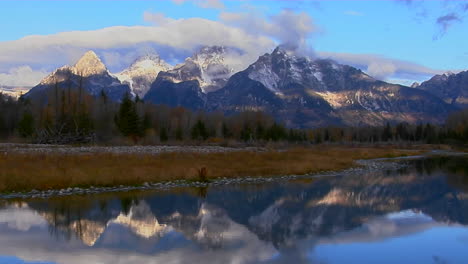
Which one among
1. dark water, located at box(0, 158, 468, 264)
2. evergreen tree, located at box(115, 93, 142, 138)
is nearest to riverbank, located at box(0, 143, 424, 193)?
dark water, located at box(0, 158, 468, 264)

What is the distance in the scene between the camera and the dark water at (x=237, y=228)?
47.9ft

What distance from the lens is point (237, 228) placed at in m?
19.3

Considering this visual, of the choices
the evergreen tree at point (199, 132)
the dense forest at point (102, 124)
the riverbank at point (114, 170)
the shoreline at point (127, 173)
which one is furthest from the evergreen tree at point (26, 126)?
the riverbank at point (114, 170)

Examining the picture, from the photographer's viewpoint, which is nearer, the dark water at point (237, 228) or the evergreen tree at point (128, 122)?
the dark water at point (237, 228)

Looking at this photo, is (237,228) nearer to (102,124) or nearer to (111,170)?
(111,170)

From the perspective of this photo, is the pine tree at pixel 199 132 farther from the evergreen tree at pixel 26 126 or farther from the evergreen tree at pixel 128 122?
the evergreen tree at pixel 26 126

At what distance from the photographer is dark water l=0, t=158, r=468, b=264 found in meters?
14.6

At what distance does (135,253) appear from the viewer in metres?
14.6

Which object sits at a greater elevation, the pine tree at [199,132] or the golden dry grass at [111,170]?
the golden dry grass at [111,170]

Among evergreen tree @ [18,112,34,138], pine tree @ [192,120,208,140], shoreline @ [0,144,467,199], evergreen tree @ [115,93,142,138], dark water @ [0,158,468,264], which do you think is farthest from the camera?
pine tree @ [192,120,208,140]

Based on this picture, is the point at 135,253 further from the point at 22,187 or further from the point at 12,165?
the point at 12,165

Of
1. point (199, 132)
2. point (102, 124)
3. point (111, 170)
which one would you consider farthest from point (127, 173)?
point (199, 132)

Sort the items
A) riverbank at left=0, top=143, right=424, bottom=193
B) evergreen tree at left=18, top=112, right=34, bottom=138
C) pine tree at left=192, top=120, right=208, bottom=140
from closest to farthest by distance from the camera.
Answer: riverbank at left=0, top=143, right=424, bottom=193
evergreen tree at left=18, top=112, right=34, bottom=138
pine tree at left=192, top=120, right=208, bottom=140

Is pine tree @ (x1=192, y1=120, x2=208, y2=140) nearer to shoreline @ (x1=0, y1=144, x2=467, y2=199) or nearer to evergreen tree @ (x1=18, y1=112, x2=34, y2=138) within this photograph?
evergreen tree @ (x1=18, y1=112, x2=34, y2=138)
